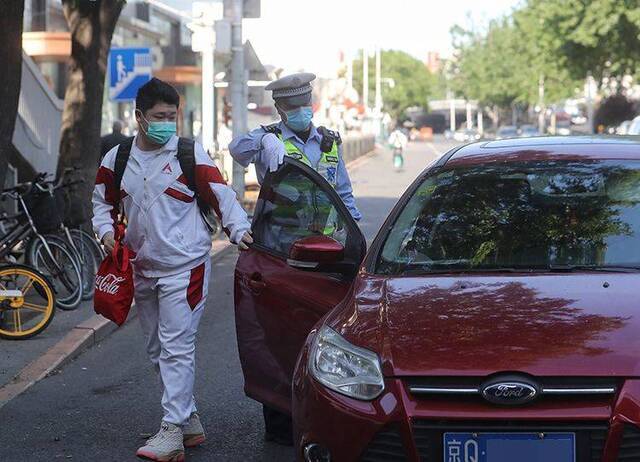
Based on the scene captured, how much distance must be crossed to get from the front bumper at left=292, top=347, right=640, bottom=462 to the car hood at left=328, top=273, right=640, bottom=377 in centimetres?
10

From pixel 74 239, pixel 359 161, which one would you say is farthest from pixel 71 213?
pixel 359 161

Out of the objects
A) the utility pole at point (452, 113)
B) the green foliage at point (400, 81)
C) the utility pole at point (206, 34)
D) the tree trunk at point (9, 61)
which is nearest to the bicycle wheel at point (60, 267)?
the tree trunk at point (9, 61)

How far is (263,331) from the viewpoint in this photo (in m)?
6.11

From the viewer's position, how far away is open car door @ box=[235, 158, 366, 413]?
580 centimetres

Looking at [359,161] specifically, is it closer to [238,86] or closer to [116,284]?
[238,86]

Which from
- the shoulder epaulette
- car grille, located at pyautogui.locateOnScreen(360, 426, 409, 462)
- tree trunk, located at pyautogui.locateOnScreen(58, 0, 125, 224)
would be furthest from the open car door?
tree trunk, located at pyautogui.locateOnScreen(58, 0, 125, 224)

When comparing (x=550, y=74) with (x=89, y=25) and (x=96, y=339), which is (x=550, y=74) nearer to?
(x=89, y=25)

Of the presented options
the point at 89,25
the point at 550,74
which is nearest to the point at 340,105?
the point at 550,74

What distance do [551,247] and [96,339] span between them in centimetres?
561

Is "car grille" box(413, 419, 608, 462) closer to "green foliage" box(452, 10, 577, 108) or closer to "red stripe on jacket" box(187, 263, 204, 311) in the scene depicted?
"red stripe on jacket" box(187, 263, 204, 311)

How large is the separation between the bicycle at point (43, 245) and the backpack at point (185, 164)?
5042mm

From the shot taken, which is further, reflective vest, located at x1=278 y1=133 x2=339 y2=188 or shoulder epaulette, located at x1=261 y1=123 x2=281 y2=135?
reflective vest, located at x1=278 y1=133 x2=339 y2=188

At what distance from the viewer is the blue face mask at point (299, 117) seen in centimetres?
739

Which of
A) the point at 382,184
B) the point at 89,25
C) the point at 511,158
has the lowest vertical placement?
the point at 382,184
